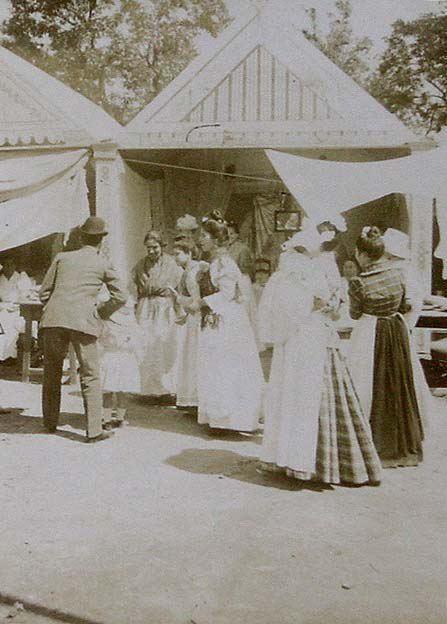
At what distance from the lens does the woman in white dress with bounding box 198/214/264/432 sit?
619 centimetres

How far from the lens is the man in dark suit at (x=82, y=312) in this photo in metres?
5.89

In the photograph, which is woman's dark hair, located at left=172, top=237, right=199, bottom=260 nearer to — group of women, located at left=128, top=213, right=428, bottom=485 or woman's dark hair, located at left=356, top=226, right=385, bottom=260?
group of women, located at left=128, top=213, right=428, bottom=485

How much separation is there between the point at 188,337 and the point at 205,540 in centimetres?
347

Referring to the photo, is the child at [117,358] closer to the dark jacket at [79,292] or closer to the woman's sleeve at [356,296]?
the dark jacket at [79,292]

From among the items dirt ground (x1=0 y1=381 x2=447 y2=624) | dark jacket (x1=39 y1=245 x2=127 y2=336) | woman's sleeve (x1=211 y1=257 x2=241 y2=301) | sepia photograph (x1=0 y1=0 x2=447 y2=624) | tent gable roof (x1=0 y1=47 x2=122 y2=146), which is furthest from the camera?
tent gable roof (x1=0 y1=47 x2=122 y2=146)

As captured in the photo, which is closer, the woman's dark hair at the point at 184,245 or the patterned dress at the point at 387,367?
the patterned dress at the point at 387,367

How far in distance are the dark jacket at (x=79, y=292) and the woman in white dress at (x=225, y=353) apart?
0.79m

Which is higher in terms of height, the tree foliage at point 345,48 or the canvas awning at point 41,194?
the tree foliage at point 345,48

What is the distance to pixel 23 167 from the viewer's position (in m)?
9.42

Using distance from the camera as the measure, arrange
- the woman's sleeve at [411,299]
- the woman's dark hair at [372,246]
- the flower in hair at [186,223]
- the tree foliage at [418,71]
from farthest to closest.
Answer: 1. the tree foliage at [418,71]
2. the flower in hair at [186,223]
3. the woman's sleeve at [411,299]
4. the woman's dark hair at [372,246]

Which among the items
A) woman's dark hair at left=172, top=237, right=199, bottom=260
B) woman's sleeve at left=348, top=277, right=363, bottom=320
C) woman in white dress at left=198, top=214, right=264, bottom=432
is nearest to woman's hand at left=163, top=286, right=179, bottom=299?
woman's dark hair at left=172, top=237, right=199, bottom=260

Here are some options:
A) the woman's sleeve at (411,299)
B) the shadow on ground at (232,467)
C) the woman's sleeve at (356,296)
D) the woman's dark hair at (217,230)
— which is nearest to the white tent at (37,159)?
the woman's dark hair at (217,230)

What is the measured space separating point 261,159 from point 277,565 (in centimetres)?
923

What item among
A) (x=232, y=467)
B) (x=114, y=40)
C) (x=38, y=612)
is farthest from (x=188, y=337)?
(x=114, y=40)
